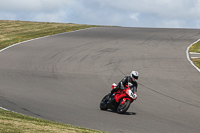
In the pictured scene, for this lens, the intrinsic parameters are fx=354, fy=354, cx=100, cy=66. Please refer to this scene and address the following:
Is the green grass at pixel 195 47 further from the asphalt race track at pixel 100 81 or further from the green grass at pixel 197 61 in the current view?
the green grass at pixel 197 61

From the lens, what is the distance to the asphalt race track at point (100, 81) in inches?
450

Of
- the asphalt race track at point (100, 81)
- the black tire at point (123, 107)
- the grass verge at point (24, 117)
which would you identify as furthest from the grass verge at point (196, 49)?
the grass verge at point (24, 117)

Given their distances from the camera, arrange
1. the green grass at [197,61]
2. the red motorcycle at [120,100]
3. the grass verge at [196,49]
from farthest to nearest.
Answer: the grass verge at [196,49] → the green grass at [197,61] → the red motorcycle at [120,100]

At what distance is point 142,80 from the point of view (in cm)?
1861

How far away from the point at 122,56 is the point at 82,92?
31.8 ft

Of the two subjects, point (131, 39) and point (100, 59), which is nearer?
point (100, 59)

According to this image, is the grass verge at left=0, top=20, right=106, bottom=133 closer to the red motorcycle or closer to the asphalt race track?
the asphalt race track

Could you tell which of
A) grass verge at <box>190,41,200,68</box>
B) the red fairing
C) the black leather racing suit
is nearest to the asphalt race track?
the red fairing

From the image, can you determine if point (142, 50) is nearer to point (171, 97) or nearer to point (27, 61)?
point (27, 61)

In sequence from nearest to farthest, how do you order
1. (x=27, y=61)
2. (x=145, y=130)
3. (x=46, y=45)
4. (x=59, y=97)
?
(x=145, y=130), (x=59, y=97), (x=27, y=61), (x=46, y=45)

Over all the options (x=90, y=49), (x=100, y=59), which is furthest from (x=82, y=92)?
(x=90, y=49)

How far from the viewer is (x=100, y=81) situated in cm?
1830

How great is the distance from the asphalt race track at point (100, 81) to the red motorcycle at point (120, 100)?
0.27 meters

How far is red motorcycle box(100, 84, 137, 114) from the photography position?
1215cm
